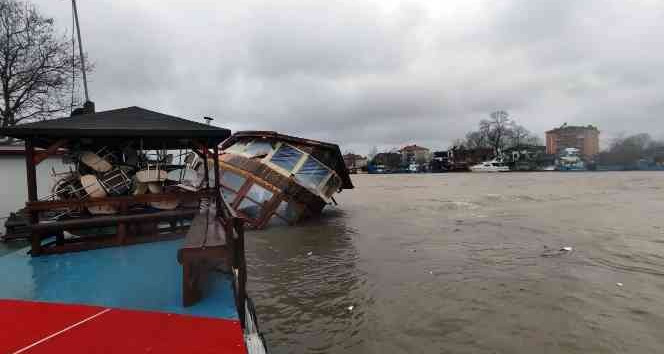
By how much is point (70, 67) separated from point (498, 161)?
268 feet

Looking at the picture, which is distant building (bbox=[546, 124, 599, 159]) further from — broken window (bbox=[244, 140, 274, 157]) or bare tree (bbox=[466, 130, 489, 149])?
broken window (bbox=[244, 140, 274, 157])

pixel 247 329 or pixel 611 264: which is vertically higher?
pixel 247 329

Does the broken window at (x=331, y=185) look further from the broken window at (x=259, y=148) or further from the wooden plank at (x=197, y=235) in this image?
the wooden plank at (x=197, y=235)

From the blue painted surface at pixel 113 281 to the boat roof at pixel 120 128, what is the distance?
198cm

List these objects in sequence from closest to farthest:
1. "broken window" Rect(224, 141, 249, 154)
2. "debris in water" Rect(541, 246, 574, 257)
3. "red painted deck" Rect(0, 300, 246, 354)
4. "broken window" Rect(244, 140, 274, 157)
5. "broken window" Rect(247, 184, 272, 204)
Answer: "red painted deck" Rect(0, 300, 246, 354)
"debris in water" Rect(541, 246, 574, 257)
"broken window" Rect(247, 184, 272, 204)
"broken window" Rect(244, 140, 274, 157)
"broken window" Rect(224, 141, 249, 154)

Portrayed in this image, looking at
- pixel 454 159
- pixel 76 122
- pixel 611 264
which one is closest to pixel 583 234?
pixel 611 264

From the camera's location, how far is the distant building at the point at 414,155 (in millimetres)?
116812

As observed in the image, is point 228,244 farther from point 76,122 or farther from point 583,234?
point 583,234

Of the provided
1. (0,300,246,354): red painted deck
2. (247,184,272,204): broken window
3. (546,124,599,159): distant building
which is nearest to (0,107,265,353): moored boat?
(0,300,246,354): red painted deck

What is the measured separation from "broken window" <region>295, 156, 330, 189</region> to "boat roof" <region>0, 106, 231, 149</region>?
6.91 m

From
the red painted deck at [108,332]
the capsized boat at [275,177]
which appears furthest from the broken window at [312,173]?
the red painted deck at [108,332]

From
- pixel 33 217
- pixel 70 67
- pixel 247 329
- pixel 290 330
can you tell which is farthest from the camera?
pixel 70 67

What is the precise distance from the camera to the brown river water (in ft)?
15.4

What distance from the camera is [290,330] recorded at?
4934mm
